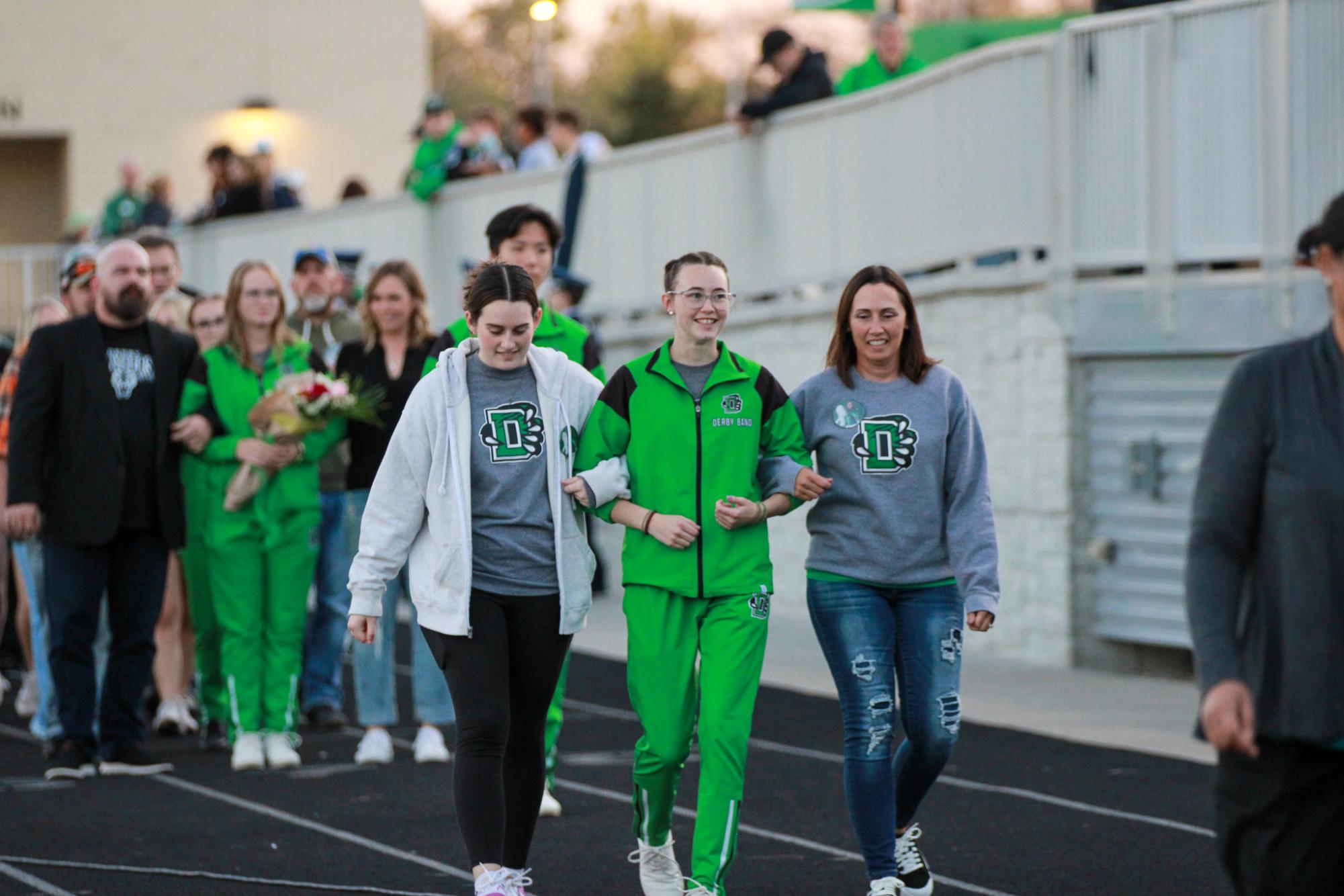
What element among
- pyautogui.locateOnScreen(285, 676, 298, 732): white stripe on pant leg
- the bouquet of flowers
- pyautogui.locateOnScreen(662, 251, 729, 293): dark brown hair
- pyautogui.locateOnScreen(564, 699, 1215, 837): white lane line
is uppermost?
pyautogui.locateOnScreen(662, 251, 729, 293): dark brown hair

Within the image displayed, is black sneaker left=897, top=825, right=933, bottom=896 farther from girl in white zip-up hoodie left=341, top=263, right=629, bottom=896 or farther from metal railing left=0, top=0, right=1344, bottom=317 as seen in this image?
metal railing left=0, top=0, right=1344, bottom=317

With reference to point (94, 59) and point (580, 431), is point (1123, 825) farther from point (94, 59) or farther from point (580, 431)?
point (94, 59)

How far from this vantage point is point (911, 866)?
6727 mm

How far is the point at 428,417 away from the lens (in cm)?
631

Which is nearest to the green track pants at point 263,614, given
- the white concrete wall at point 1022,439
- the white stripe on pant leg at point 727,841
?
the white stripe on pant leg at point 727,841

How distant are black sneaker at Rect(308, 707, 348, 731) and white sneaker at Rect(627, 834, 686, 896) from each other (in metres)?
4.54

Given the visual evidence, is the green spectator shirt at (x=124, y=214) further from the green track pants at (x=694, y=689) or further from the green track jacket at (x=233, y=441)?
the green track pants at (x=694, y=689)

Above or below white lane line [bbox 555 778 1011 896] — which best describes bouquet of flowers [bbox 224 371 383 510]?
above

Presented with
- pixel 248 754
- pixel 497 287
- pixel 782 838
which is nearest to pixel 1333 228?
pixel 497 287

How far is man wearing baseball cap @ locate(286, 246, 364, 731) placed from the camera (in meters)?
10.6

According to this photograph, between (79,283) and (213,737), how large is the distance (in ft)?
7.82

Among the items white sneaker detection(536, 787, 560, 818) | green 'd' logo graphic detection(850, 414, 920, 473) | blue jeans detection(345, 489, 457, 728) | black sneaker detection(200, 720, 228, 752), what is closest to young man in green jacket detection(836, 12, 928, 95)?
blue jeans detection(345, 489, 457, 728)

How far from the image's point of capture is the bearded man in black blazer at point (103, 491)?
922cm

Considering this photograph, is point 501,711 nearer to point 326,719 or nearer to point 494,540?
point 494,540
